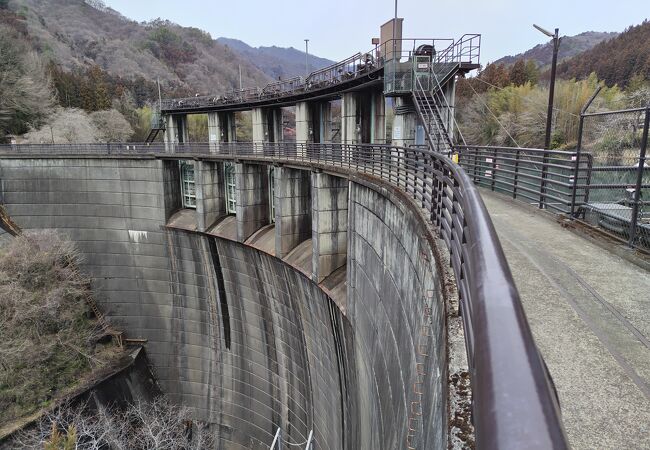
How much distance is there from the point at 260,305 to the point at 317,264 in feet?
20.3

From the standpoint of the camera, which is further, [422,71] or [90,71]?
[90,71]

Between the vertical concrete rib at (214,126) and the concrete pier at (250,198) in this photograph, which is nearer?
the concrete pier at (250,198)

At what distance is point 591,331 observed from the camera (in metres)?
3.88

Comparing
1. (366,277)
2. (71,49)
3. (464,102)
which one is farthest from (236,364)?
(71,49)

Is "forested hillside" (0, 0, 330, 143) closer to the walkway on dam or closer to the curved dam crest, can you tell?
the curved dam crest

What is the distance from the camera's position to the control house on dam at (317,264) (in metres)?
2.31

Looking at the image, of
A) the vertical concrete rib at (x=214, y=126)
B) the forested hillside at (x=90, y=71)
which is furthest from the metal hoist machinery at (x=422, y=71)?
the vertical concrete rib at (x=214, y=126)

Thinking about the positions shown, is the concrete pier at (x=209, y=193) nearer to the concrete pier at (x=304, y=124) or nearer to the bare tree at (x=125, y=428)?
the concrete pier at (x=304, y=124)

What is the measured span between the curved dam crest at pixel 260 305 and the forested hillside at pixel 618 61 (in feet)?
169

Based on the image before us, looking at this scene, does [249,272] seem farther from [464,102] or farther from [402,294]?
[464,102]

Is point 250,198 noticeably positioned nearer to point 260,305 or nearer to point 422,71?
point 260,305

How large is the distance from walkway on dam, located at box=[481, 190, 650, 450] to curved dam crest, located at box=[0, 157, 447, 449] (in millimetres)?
947

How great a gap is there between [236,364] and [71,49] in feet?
388

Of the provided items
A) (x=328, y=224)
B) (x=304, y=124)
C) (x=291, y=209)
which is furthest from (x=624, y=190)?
(x=304, y=124)
